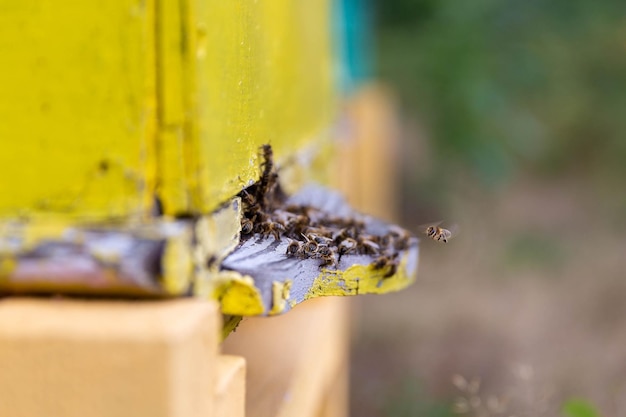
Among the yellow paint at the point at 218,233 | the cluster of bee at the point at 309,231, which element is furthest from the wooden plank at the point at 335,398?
the yellow paint at the point at 218,233

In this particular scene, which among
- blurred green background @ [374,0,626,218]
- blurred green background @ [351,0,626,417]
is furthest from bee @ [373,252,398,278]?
blurred green background @ [374,0,626,218]

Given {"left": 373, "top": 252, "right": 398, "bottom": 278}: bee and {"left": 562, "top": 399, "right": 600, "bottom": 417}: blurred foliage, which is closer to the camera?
{"left": 373, "top": 252, "right": 398, "bottom": 278}: bee

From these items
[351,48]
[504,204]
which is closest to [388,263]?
[351,48]

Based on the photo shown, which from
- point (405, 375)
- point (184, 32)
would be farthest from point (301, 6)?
point (405, 375)

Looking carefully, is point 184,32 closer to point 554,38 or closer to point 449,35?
point 449,35

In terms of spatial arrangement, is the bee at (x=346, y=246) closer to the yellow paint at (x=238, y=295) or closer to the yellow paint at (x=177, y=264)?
the yellow paint at (x=238, y=295)

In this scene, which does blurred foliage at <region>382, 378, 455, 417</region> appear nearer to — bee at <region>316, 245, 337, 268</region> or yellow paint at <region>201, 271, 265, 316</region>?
bee at <region>316, 245, 337, 268</region>
